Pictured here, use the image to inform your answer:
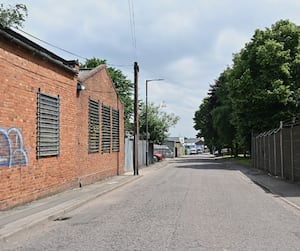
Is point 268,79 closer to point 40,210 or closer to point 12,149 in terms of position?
point 12,149

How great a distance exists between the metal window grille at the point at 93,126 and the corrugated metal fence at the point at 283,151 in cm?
937

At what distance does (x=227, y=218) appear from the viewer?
10.4 m

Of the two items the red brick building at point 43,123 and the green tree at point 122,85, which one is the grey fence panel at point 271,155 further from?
the green tree at point 122,85

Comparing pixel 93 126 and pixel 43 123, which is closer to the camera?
pixel 43 123

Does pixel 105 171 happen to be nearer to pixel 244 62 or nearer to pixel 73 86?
pixel 73 86

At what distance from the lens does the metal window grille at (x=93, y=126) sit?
68.7 ft

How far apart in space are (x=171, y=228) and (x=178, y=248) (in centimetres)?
182

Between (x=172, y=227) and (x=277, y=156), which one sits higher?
(x=277, y=156)

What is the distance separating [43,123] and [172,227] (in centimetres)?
730

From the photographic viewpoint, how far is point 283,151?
2208 centimetres

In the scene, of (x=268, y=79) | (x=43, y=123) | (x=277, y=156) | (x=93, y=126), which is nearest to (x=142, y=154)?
(x=268, y=79)

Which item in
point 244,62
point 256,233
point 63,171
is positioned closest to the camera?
point 256,233

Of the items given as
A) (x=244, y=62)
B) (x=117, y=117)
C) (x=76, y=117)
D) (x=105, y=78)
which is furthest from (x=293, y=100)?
(x=76, y=117)

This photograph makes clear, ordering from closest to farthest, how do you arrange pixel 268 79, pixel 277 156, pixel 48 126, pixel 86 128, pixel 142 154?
pixel 48 126
pixel 86 128
pixel 277 156
pixel 268 79
pixel 142 154
